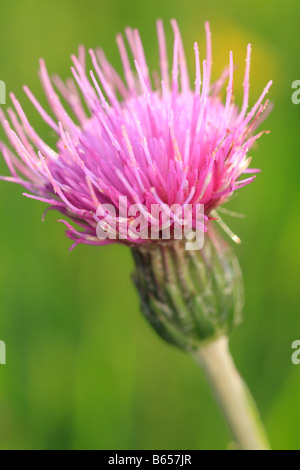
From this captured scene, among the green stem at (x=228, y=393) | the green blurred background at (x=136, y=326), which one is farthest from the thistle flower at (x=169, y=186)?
the green blurred background at (x=136, y=326)

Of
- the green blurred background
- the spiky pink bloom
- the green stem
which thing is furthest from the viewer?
the green blurred background

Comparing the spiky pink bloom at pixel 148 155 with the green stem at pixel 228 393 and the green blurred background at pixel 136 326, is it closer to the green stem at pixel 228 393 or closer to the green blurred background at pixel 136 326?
the green stem at pixel 228 393

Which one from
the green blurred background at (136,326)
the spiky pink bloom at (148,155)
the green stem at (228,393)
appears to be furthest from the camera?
the green blurred background at (136,326)

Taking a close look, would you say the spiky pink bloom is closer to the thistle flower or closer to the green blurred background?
the thistle flower

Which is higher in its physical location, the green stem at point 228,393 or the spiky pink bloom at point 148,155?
the spiky pink bloom at point 148,155

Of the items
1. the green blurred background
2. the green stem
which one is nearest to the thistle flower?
the green stem

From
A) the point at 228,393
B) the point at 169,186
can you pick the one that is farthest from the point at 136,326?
the point at 169,186

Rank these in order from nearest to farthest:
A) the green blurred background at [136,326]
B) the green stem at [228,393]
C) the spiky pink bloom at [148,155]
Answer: the spiky pink bloom at [148,155] → the green stem at [228,393] → the green blurred background at [136,326]
